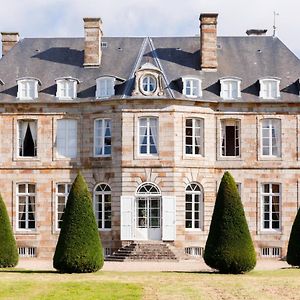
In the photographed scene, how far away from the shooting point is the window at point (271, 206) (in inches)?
1507

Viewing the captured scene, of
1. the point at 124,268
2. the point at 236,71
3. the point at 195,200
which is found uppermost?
the point at 236,71

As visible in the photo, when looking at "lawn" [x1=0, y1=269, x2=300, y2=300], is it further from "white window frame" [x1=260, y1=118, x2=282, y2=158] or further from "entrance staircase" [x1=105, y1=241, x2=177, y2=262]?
"white window frame" [x1=260, y1=118, x2=282, y2=158]

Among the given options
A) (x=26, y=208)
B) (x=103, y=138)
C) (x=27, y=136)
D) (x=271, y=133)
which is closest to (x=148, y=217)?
(x=103, y=138)

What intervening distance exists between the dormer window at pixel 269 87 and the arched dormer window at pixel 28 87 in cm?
973

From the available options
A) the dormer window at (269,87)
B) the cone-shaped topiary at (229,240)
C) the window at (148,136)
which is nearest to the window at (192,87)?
the window at (148,136)

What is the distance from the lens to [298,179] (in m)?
38.3

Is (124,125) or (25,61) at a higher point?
(25,61)

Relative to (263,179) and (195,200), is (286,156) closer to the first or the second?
(263,179)

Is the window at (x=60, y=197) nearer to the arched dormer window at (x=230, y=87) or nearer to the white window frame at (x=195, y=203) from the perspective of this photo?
the white window frame at (x=195, y=203)

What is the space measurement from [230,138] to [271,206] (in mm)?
3417

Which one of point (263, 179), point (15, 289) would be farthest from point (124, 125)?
point (15, 289)

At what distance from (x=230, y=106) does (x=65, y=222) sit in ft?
40.9

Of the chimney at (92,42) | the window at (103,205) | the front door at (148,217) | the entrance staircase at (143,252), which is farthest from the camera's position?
the chimney at (92,42)

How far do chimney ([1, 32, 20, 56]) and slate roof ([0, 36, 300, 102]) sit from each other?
1.39 ft
